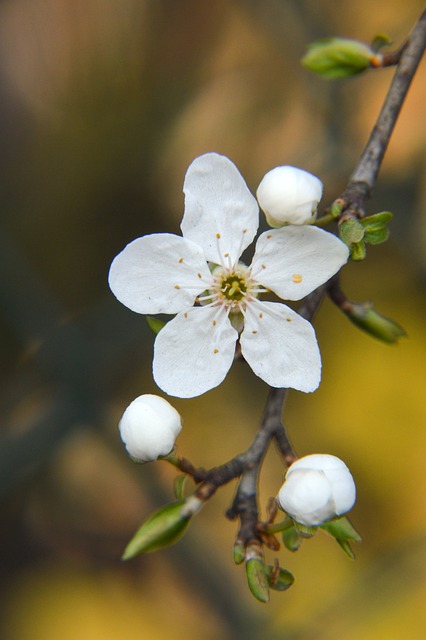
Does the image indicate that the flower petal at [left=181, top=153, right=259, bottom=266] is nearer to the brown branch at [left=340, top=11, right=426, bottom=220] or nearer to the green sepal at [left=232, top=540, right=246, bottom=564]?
the brown branch at [left=340, top=11, right=426, bottom=220]

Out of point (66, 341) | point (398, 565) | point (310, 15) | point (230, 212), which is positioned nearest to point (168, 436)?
point (230, 212)

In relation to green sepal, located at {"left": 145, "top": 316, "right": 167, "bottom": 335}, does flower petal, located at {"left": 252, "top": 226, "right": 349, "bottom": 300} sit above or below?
above

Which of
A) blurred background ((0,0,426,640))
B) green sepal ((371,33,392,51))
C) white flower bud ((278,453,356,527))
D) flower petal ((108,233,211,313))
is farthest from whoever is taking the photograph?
blurred background ((0,0,426,640))

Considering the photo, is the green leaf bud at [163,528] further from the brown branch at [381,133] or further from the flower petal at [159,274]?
the brown branch at [381,133]

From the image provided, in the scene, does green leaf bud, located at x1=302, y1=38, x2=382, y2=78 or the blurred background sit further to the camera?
the blurred background

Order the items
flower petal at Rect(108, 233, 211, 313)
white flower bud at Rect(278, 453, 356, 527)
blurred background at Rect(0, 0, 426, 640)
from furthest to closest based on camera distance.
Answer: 1. blurred background at Rect(0, 0, 426, 640)
2. flower petal at Rect(108, 233, 211, 313)
3. white flower bud at Rect(278, 453, 356, 527)

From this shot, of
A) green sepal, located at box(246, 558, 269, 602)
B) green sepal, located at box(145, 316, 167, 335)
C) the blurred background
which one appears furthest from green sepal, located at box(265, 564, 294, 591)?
the blurred background

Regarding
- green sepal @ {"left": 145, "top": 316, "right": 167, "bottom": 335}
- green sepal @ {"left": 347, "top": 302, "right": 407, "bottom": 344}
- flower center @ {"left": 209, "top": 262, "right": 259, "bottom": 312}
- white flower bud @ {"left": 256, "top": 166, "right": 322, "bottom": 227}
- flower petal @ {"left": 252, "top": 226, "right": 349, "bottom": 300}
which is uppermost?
white flower bud @ {"left": 256, "top": 166, "right": 322, "bottom": 227}
